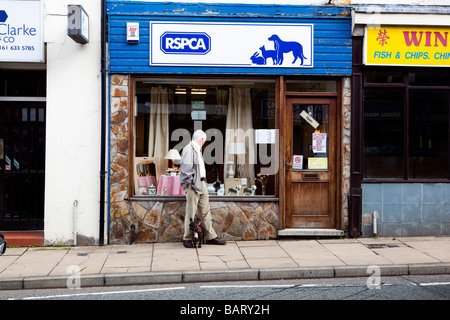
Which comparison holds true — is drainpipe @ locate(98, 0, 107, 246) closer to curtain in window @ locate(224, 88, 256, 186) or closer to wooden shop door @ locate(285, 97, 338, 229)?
curtain in window @ locate(224, 88, 256, 186)

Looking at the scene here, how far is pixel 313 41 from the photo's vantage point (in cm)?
953

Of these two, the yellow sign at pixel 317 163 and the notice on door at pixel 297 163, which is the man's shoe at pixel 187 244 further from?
the yellow sign at pixel 317 163

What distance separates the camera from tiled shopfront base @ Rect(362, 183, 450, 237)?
31.8ft

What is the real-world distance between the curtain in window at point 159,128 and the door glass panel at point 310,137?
2.46 m

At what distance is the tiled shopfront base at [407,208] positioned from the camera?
970 cm

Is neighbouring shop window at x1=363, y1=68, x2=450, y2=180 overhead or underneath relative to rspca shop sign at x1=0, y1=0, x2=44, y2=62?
underneath

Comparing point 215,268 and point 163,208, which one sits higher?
point 163,208

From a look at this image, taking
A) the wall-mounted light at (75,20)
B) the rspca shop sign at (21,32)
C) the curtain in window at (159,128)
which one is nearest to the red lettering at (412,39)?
the curtain in window at (159,128)

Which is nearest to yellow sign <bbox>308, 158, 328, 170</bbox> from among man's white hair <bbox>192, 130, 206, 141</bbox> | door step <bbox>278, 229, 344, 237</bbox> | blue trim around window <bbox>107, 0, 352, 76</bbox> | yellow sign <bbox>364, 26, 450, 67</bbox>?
door step <bbox>278, 229, 344, 237</bbox>

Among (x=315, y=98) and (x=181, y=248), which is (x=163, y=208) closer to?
(x=181, y=248)

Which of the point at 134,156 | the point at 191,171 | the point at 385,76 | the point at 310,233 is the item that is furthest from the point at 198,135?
the point at 385,76

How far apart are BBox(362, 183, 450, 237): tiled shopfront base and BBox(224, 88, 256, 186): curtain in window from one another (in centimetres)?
221

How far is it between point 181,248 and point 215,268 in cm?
160

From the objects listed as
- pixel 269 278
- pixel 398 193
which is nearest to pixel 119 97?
pixel 269 278
